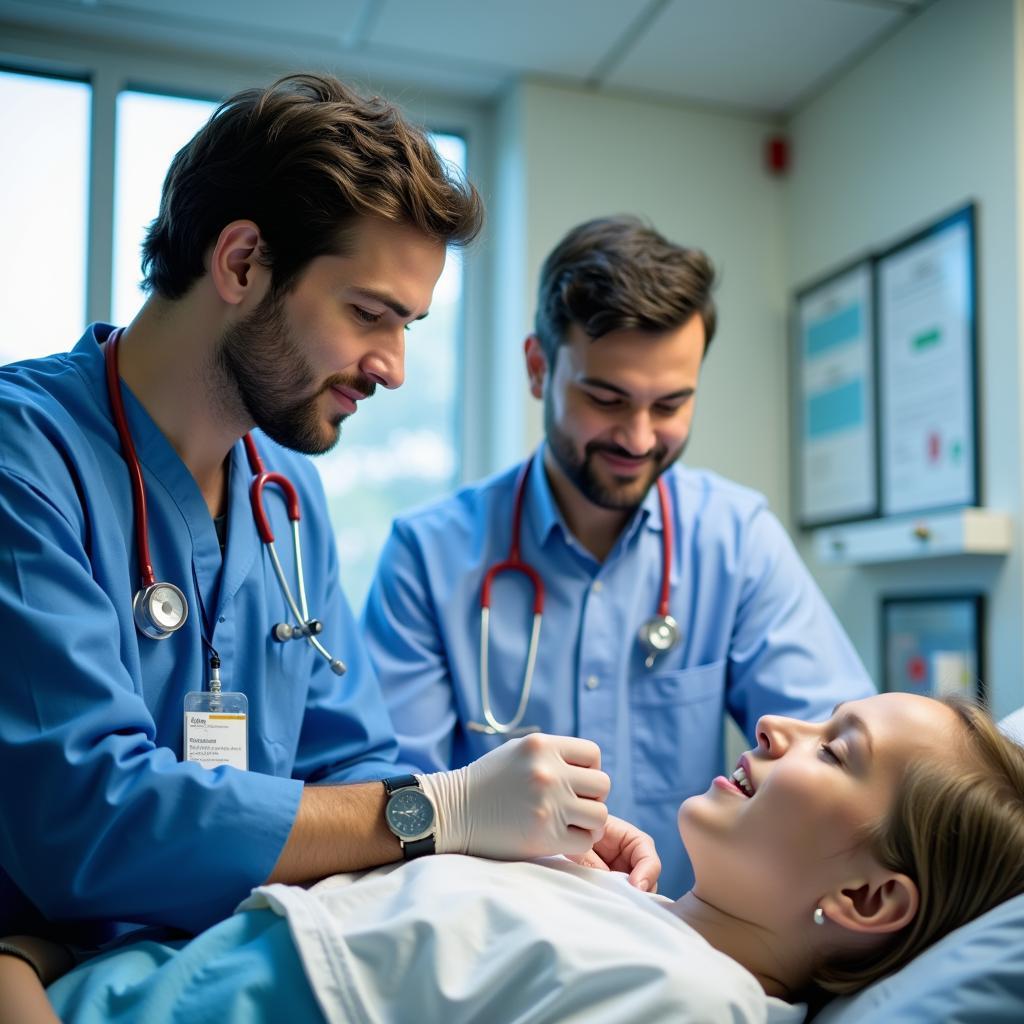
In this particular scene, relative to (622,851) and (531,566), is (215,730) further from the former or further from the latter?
(531,566)

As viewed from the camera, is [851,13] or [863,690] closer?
[863,690]

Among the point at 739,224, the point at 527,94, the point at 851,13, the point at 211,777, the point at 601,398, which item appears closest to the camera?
the point at 211,777

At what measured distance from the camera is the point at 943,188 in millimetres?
2768

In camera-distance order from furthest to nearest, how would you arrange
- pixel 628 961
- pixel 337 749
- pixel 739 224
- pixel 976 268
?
pixel 739 224 < pixel 976 268 < pixel 337 749 < pixel 628 961

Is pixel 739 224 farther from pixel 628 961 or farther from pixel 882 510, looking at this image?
pixel 628 961

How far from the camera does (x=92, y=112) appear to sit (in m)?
3.02

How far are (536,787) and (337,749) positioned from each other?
43 cm

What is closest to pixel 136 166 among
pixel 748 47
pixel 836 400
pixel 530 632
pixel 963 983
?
pixel 748 47

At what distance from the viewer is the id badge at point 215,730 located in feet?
4.29

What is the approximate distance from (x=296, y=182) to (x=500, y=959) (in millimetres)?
910

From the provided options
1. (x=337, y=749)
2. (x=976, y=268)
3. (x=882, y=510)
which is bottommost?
(x=337, y=749)

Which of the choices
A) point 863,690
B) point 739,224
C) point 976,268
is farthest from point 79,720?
point 739,224

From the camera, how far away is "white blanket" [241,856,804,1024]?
1.00m

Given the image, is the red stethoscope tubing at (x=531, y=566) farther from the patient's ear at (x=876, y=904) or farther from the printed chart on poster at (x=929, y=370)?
the printed chart on poster at (x=929, y=370)
